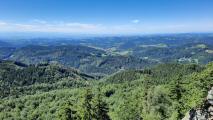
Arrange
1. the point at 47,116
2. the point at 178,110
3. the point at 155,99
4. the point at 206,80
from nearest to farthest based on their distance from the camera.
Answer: the point at 206,80 < the point at 178,110 < the point at 155,99 < the point at 47,116

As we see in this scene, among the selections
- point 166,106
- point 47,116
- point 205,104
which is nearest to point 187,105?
point 205,104

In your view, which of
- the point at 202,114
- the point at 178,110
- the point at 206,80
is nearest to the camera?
the point at 202,114

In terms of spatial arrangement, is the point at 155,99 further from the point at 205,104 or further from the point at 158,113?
the point at 205,104

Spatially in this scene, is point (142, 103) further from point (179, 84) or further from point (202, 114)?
point (202, 114)

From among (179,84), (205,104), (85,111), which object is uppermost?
(205,104)

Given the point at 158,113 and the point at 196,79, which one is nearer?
the point at 196,79

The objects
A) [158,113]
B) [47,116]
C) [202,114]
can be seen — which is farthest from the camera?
[47,116]

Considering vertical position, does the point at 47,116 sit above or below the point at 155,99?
below

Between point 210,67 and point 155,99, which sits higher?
point 210,67

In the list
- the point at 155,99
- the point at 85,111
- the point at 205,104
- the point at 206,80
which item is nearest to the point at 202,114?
the point at 205,104
